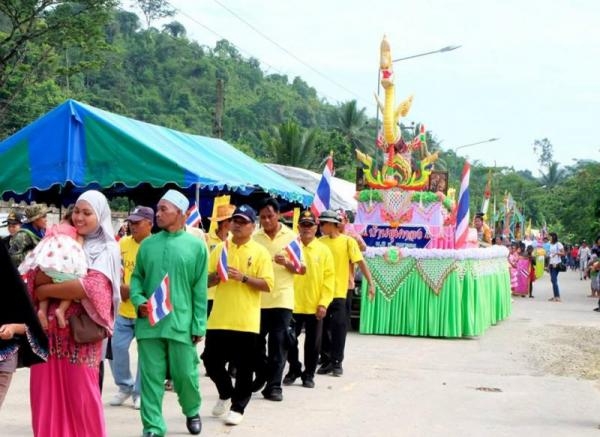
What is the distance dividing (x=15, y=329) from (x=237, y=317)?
2.81 meters

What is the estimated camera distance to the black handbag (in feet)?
18.2

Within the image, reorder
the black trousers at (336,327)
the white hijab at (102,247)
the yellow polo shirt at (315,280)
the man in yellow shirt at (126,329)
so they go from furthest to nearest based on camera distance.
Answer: the black trousers at (336,327)
the yellow polo shirt at (315,280)
the man in yellow shirt at (126,329)
the white hijab at (102,247)

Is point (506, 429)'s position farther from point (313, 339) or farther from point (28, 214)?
point (28, 214)

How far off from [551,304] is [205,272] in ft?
61.1

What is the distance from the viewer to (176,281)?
21.7 feet

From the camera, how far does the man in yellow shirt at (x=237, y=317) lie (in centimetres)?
743

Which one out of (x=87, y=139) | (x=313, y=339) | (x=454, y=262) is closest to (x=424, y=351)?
(x=454, y=262)

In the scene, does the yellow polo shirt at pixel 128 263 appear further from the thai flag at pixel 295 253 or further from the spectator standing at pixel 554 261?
the spectator standing at pixel 554 261

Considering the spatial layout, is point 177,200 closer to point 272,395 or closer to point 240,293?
point 240,293

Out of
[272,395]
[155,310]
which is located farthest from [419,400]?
[155,310]

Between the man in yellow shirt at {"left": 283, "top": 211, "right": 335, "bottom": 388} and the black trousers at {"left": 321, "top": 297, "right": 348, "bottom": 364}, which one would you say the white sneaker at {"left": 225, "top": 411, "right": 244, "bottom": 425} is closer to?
the man in yellow shirt at {"left": 283, "top": 211, "right": 335, "bottom": 388}

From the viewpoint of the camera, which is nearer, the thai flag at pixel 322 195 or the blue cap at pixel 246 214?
the blue cap at pixel 246 214

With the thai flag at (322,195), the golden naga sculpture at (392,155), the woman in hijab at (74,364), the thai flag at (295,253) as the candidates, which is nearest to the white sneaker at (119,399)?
the thai flag at (295,253)

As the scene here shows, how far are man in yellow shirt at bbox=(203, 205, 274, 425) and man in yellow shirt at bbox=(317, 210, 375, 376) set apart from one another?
8.98ft
